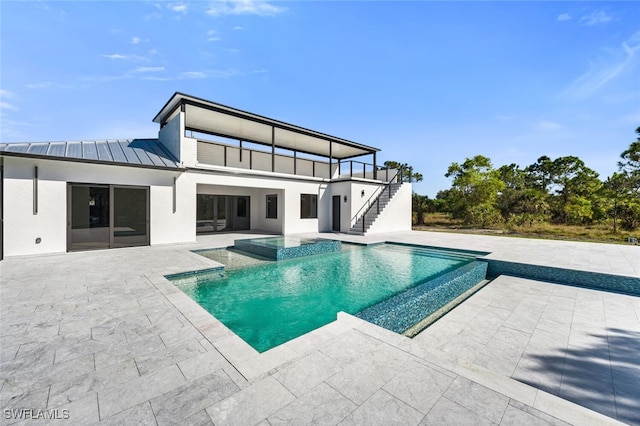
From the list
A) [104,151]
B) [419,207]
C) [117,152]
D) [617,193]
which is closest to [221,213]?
[117,152]

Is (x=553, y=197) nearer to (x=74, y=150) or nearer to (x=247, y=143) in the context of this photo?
(x=247, y=143)

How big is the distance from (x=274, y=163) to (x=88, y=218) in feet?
27.9

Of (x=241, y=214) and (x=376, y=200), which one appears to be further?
(x=376, y=200)

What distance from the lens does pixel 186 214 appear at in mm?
10602

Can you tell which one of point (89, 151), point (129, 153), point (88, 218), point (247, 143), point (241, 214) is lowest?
point (88, 218)

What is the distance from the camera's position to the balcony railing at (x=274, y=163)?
14.1 metres

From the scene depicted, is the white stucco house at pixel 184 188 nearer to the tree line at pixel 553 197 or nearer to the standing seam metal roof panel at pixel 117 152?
the standing seam metal roof panel at pixel 117 152

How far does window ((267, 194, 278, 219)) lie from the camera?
48.9 ft

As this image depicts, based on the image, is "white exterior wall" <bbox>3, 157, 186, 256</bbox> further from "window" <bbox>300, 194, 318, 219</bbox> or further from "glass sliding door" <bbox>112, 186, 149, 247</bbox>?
"window" <bbox>300, 194, 318, 219</bbox>

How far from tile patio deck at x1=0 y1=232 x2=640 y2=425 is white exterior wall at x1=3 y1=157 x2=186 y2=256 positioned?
3803 mm

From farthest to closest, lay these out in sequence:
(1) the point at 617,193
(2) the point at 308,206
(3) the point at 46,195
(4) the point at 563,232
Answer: (1) the point at 617,193 < (4) the point at 563,232 < (2) the point at 308,206 < (3) the point at 46,195

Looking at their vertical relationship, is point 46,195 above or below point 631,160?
below

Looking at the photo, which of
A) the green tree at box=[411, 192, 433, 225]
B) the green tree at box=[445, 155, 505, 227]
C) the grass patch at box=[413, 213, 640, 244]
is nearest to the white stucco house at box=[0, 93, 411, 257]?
the green tree at box=[411, 192, 433, 225]

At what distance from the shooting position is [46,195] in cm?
794
